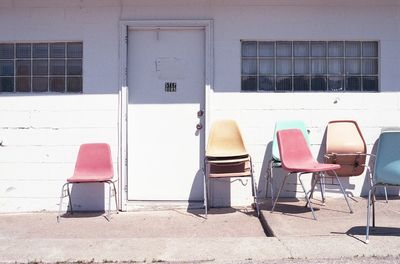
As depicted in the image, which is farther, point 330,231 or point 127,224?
point 127,224

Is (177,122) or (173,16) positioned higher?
(173,16)

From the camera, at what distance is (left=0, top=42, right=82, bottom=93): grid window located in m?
7.76

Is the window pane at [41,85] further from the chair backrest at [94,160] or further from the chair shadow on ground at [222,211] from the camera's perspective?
the chair shadow on ground at [222,211]

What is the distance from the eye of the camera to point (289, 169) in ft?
22.1

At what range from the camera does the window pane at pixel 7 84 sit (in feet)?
25.6

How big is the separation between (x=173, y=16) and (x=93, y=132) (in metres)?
2.08

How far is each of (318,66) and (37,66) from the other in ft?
13.9

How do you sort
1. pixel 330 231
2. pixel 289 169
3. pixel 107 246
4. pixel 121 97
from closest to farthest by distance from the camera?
pixel 107 246 < pixel 330 231 < pixel 289 169 < pixel 121 97

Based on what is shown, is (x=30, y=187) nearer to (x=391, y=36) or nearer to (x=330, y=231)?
(x=330, y=231)

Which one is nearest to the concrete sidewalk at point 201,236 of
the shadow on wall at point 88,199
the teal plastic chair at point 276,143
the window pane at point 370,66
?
the shadow on wall at point 88,199

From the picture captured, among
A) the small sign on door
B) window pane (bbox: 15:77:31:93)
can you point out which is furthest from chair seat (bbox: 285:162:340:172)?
window pane (bbox: 15:77:31:93)

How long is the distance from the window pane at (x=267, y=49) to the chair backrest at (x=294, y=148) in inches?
50.1

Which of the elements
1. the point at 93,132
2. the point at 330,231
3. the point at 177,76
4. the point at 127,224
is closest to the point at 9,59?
the point at 93,132

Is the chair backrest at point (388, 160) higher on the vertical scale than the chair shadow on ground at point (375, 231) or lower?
higher
